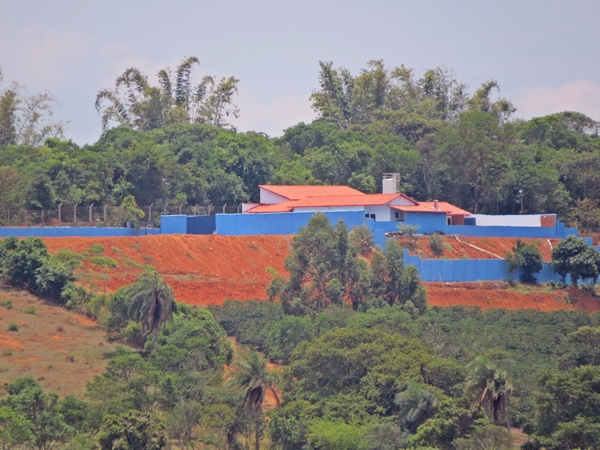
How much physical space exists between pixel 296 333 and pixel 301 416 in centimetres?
888

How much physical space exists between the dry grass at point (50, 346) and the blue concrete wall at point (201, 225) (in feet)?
47.0

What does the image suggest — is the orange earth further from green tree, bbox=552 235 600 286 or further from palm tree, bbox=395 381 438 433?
palm tree, bbox=395 381 438 433

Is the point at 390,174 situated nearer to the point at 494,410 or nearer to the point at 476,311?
the point at 476,311

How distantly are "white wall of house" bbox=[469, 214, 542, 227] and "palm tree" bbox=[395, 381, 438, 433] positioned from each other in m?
34.5

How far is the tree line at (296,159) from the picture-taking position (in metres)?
65.1

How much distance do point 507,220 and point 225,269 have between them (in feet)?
74.6

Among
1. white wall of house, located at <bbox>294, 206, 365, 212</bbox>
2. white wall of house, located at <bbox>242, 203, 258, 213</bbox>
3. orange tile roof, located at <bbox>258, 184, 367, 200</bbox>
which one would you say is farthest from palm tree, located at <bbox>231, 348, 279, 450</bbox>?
white wall of house, located at <bbox>242, 203, 258, 213</bbox>

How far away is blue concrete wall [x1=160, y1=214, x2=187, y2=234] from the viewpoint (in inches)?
2317

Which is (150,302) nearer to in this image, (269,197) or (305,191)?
(269,197)

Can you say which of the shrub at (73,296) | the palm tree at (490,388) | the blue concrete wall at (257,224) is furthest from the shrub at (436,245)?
the palm tree at (490,388)

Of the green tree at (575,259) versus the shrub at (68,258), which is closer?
the shrub at (68,258)

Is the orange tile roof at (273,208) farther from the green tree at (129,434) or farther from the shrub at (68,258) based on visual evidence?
the green tree at (129,434)

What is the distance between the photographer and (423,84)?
103375 millimetres

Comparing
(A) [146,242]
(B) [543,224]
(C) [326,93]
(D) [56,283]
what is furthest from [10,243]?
(C) [326,93]
